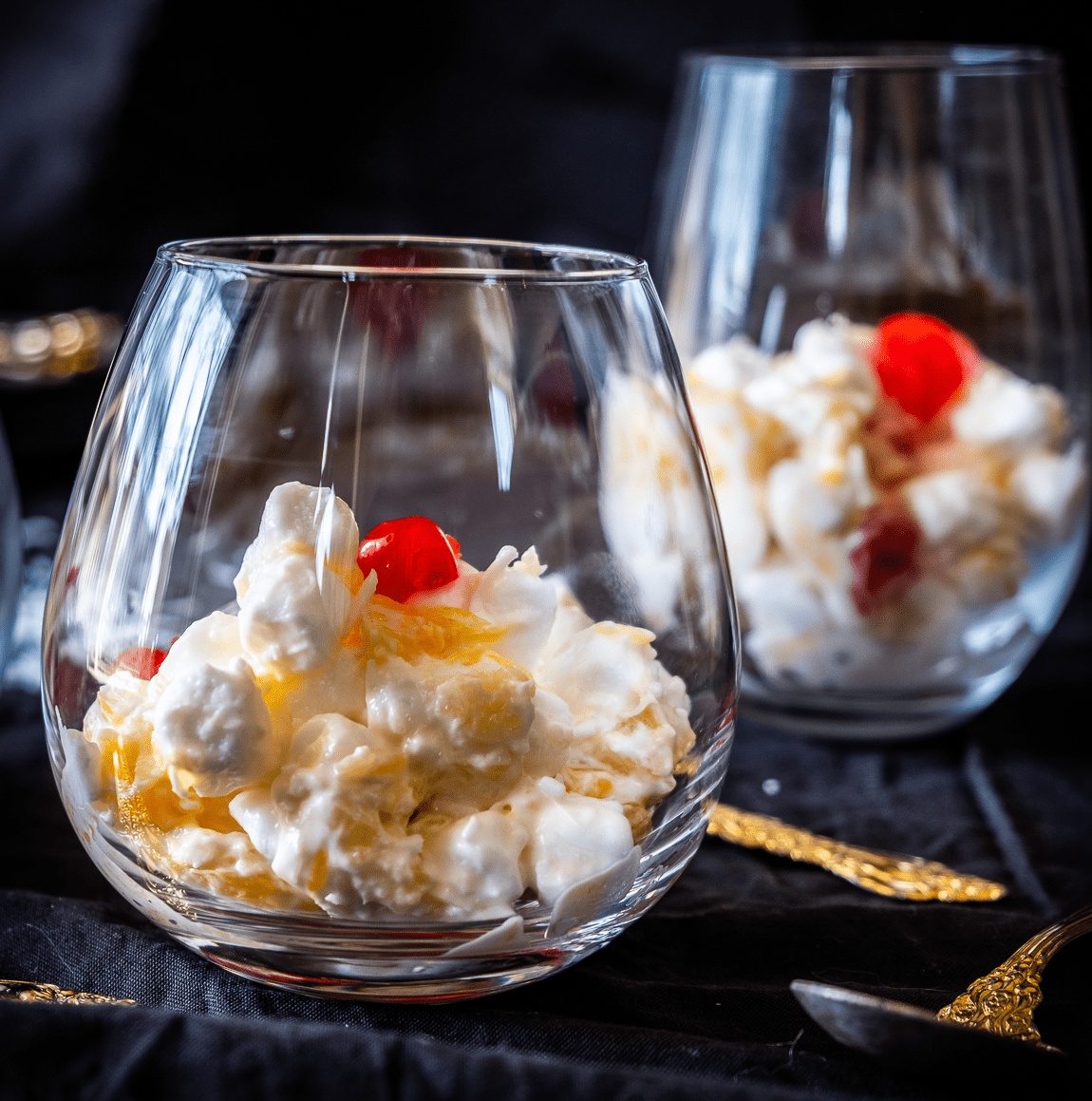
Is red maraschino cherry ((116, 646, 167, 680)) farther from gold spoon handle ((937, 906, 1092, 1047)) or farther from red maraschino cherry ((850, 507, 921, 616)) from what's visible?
red maraschino cherry ((850, 507, 921, 616))

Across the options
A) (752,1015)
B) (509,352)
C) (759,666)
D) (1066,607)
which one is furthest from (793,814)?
(1066,607)

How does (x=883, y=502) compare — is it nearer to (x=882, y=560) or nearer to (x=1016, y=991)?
(x=882, y=560)

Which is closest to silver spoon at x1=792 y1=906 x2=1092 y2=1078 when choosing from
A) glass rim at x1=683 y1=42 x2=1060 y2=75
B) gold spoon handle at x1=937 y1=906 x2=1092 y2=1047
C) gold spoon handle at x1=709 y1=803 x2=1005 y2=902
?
gold spoon handle at x1=937 y1=906 x2=1092 y2=1047

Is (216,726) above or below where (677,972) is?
above

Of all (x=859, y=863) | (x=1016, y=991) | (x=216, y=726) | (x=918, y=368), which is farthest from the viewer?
(x=918, y=368)

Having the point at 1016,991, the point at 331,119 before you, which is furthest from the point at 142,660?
the point at 331,119

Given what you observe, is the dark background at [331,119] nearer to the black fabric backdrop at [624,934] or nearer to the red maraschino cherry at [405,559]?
the black fabric backdrop at [624,934]

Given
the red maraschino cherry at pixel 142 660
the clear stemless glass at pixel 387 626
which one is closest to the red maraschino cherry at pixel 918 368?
the clear stemless glass at pixel 387 626
